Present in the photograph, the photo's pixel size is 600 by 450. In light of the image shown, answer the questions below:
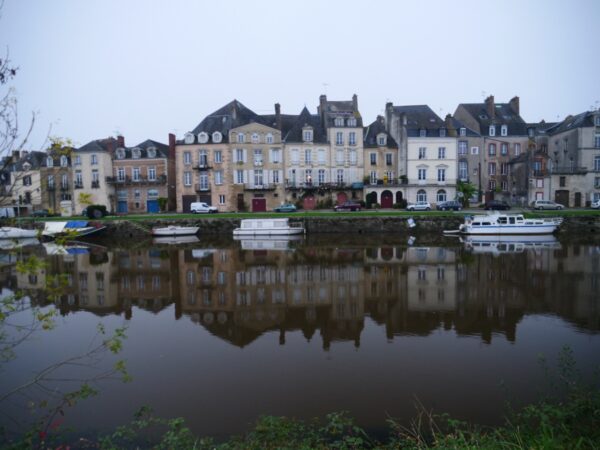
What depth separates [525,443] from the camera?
4.52m

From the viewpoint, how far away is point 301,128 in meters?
43.1

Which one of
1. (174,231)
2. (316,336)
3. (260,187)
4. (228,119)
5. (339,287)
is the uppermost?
(228,119)

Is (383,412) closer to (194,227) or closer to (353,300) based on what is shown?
(353,300)

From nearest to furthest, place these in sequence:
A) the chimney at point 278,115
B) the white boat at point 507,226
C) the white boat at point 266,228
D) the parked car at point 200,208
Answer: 1. the white boat at point 507,226
2. the white boat at point 266,228
3. the parked car at point 200,208
4. the chimney at point 278,115

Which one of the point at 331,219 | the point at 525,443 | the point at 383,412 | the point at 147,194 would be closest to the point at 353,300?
the point at 383,412

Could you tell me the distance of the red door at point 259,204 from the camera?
42438mm

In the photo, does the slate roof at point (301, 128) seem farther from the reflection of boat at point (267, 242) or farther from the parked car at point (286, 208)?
the reflection of boat at point (267, 242)

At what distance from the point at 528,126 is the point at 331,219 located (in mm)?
27814

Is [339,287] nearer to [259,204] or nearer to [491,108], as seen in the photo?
[259,204]

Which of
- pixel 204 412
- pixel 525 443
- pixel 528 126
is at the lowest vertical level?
pixel 204 412

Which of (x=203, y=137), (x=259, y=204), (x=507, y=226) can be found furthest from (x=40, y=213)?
(x=507, y=226)

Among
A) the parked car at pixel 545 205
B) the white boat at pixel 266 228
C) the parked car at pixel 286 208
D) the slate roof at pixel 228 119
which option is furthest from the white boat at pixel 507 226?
the slate roof at pixel 228 119

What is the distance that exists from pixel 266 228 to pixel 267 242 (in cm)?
301

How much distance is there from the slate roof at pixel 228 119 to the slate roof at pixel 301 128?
2577mm
